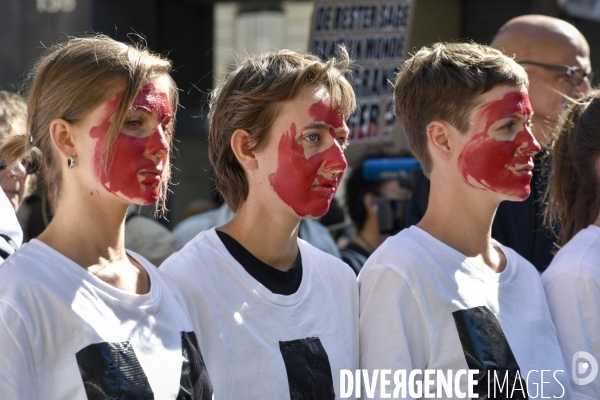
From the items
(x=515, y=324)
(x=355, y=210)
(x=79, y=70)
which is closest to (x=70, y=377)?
(x=79, y=70)

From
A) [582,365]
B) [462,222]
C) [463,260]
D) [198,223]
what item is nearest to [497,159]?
[462,222]

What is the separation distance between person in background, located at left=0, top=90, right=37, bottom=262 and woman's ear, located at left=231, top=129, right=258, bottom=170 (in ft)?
2.49

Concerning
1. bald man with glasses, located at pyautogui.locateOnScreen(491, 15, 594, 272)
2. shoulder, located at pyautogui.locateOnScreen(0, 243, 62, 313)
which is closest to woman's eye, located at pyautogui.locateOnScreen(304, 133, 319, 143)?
shoulder, located at pyautogui.locateOnScreen(0, 243, 62, 313)

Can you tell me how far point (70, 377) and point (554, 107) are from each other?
271cm

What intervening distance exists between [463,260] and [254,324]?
26.5 inches

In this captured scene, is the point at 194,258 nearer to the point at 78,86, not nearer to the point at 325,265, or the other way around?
the point at 325,265

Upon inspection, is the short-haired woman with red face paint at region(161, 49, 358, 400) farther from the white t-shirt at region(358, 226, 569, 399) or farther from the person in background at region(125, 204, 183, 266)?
the person in background at region(125, 204, 183, 266)

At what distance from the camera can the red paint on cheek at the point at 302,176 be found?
2.30 meters

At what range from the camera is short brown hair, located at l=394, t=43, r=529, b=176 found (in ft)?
8.07

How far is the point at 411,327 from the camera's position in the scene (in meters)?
2.21

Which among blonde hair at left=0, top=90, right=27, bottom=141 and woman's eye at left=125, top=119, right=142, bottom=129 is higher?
woman's eye at left=125, top=119, right=142, bottom=129

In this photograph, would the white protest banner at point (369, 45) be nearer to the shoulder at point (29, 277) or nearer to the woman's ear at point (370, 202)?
the woman's ear at point (370, 202)

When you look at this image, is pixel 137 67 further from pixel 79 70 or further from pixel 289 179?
pixel 289 179

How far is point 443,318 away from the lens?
7.31 feet
